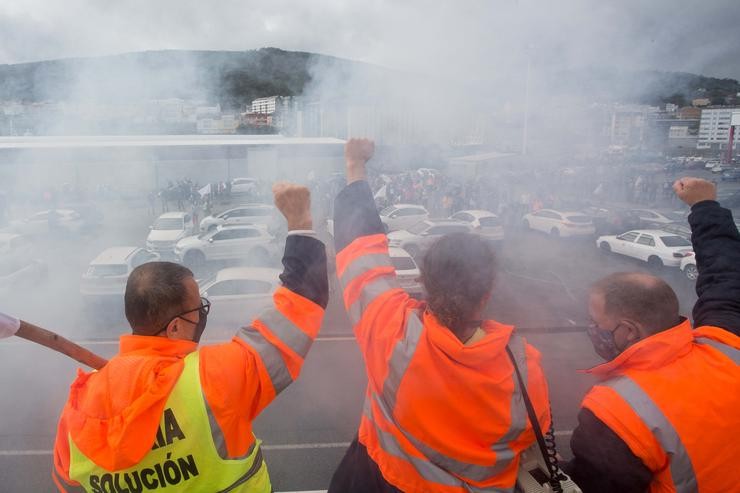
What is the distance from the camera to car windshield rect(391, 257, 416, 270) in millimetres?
9734

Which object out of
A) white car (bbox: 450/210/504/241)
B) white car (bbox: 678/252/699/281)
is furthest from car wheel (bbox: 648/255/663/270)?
white car (bbox: 450/210/504/241)

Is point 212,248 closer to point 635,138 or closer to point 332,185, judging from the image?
point 332,185

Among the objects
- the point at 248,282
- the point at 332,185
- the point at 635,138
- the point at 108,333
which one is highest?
the point at 635,138

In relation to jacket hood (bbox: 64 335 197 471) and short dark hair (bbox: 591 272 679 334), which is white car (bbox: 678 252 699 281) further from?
Result: jacket hood (bbox: 64 335 197 471)

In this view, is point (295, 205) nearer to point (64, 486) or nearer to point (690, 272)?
point (64, 486)

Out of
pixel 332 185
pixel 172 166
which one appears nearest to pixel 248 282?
pixel 332 185

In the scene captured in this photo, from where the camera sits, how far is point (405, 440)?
1.36 meters

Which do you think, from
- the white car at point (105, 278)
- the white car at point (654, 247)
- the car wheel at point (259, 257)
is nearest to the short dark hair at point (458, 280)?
the white car at point (105, 278)

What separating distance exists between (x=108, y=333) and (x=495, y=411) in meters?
7.83

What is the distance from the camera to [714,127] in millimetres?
6535

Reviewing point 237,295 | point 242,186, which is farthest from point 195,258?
point 242,186

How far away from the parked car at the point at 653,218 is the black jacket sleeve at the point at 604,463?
1591cm

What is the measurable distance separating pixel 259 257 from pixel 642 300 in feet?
35.4

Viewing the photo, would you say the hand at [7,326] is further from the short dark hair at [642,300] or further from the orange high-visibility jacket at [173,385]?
the short dark hair at [642,300]
